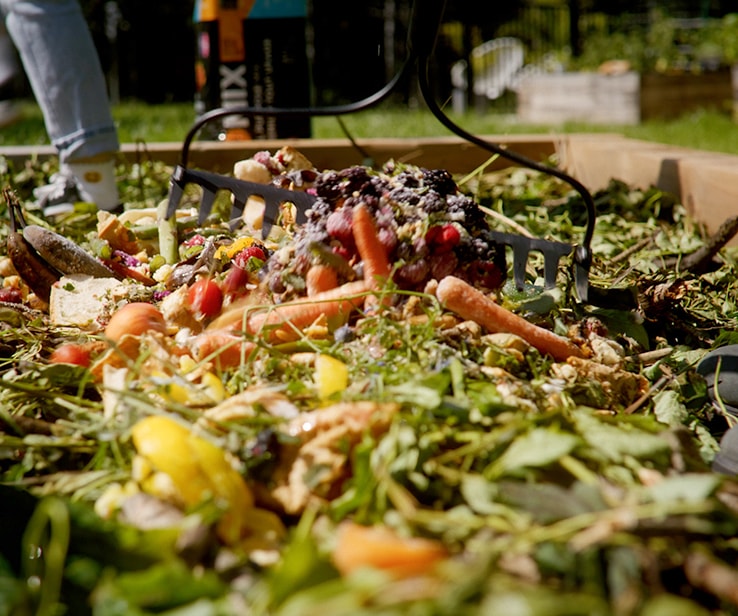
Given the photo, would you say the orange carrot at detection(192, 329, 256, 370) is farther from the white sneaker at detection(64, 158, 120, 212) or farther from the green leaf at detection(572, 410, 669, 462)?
the white sneaker at detection(64, 158, 120, 212)

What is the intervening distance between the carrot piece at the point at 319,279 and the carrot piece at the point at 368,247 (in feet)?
0.26

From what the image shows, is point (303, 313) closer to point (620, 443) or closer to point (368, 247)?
point (368, 247)

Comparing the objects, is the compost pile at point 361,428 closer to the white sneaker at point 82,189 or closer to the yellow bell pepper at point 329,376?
the yellow bell pepper at point 329,376

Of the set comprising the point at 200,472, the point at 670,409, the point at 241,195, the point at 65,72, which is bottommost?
the point at 670,409

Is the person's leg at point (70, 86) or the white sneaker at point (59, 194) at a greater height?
the person's leg at point (70, 86)

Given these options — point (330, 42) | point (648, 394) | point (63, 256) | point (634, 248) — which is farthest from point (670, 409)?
point (330, 42)

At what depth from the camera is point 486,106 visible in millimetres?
12320

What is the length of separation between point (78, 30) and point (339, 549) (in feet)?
9.05

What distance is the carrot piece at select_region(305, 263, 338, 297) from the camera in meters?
1.75

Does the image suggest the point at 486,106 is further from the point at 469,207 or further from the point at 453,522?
the point at 453,522

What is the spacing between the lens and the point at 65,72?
3102mm

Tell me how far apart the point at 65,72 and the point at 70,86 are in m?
0.05

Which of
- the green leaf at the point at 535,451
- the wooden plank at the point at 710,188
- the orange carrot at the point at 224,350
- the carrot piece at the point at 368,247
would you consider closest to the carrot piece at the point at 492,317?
the carrot piece at the point at 368,247

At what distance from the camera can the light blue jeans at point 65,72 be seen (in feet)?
9.90
